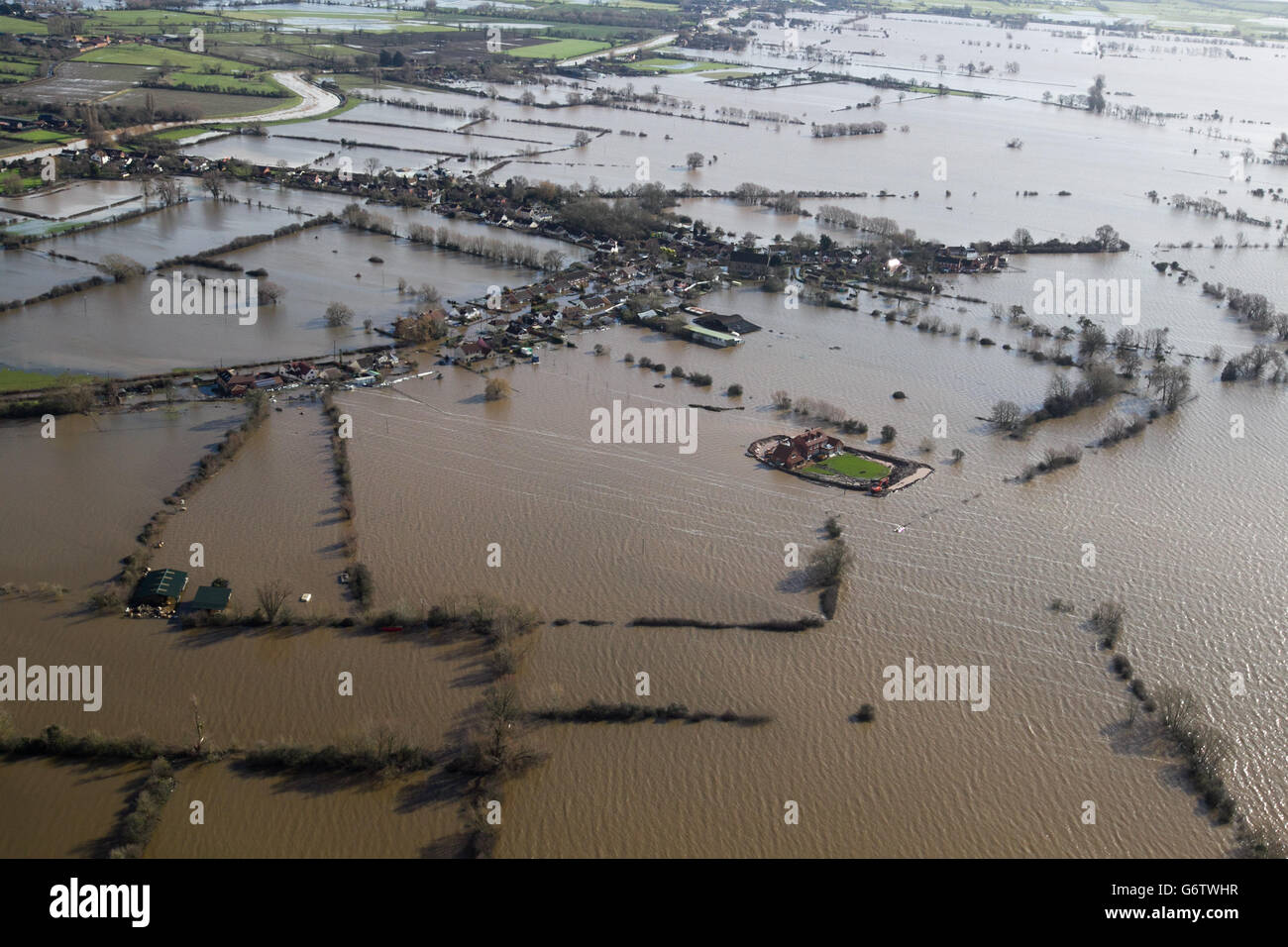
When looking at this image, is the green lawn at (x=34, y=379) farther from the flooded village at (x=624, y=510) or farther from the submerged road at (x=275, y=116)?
the submerged road at (x=275, y=116)

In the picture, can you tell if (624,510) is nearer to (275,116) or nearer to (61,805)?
(61,805)

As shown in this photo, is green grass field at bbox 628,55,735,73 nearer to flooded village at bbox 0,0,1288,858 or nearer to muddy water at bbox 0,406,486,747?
flooded village at bbox 0,0,1288,858

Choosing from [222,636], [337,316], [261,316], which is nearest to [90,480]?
[222,636]

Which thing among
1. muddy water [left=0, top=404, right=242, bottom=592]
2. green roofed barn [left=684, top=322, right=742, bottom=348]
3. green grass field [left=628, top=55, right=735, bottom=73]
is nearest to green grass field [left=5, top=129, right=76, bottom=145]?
muddy water [left=0, top=404, right=242, bottom=592]

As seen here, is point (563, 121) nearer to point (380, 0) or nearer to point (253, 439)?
point (253, 439)

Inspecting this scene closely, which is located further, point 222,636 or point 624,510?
point 624,510

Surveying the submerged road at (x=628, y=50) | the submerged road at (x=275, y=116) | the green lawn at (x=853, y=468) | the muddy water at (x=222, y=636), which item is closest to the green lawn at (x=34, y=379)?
the muddy water at (x=222, y=636)

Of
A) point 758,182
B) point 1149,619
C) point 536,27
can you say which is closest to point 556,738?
point 1149,619
